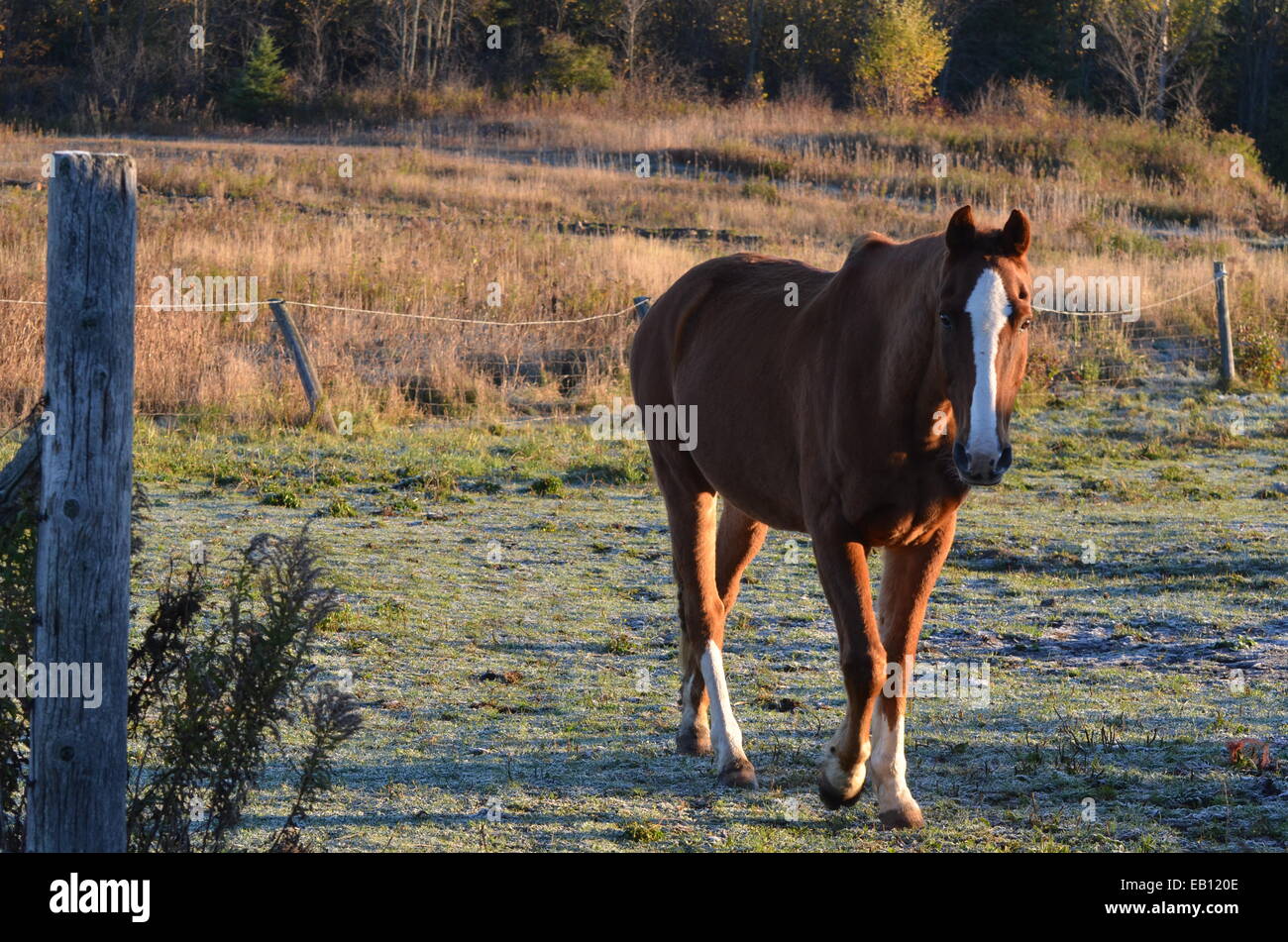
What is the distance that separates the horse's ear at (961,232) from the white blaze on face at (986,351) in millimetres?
131

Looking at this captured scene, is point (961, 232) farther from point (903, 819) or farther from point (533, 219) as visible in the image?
point (533, 219)

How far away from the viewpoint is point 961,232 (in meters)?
4.49

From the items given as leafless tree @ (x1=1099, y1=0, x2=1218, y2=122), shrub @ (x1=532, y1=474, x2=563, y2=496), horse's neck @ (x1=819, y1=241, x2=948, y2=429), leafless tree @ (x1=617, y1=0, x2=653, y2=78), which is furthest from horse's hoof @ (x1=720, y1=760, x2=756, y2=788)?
leafless tree @ (x1=617, y1=0, x2=653, y2=78)

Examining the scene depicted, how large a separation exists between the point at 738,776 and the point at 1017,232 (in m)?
2.43

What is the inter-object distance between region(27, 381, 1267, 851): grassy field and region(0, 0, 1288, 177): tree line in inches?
1263

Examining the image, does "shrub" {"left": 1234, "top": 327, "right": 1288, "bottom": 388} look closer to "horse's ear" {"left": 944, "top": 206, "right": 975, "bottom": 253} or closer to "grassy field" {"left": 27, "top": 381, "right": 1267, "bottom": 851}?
"grassy field" {"left": 27, "top": 381, "right": 1267, "bottom": 851}

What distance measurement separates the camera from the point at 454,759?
5746 millimetres

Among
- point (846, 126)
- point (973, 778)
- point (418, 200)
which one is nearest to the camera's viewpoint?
point (973, 778)

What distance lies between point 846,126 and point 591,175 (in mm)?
10447


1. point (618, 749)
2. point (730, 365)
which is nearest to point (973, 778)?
point (618, 749)

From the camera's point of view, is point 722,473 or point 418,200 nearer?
point 722,473

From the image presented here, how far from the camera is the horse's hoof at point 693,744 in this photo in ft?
19.6

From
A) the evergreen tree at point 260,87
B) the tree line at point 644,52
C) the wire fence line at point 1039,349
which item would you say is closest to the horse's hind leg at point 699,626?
the wire fence line at point 1039,349

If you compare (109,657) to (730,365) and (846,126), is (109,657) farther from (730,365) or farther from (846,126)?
(846,126)
